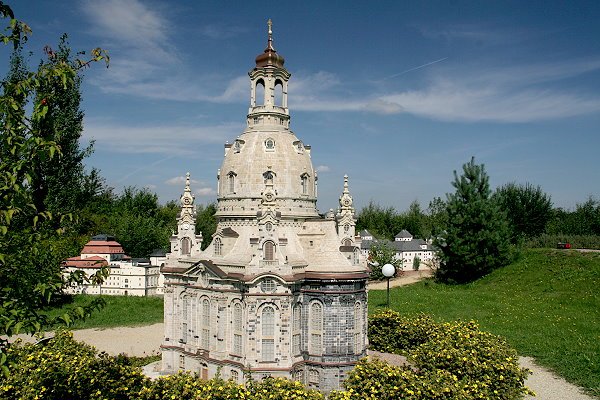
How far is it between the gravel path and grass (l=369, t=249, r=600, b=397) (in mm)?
905

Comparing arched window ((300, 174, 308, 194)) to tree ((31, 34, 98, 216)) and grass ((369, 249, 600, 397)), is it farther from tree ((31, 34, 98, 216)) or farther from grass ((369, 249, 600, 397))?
tree ((31, 34, 98, 216))

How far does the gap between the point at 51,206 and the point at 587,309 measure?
52119 mm

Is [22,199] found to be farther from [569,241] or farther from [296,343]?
[569,241]

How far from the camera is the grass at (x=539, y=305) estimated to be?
33.3 meters

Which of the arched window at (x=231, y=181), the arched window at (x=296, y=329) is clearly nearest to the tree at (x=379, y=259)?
the arched window at (x=231, y=181)

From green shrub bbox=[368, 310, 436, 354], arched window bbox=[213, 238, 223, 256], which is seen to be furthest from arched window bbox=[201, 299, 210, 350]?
green shrub bbox=[368, 310, 436, 354]

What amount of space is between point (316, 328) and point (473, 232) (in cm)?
3684

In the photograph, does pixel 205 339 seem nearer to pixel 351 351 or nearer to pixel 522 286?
pixel 351 351

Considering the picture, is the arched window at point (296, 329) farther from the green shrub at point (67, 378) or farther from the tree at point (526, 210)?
the tree at point (526, 210)

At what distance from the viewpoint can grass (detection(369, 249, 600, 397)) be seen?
33.3 meters

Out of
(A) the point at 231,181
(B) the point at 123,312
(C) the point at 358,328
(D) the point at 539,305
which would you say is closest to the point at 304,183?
(A) the point at 231,181

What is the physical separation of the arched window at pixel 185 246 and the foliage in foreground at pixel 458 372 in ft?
47.0

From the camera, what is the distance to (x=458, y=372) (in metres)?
23.4

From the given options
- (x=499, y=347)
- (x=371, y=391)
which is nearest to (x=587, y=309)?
(x=499, y=347)
